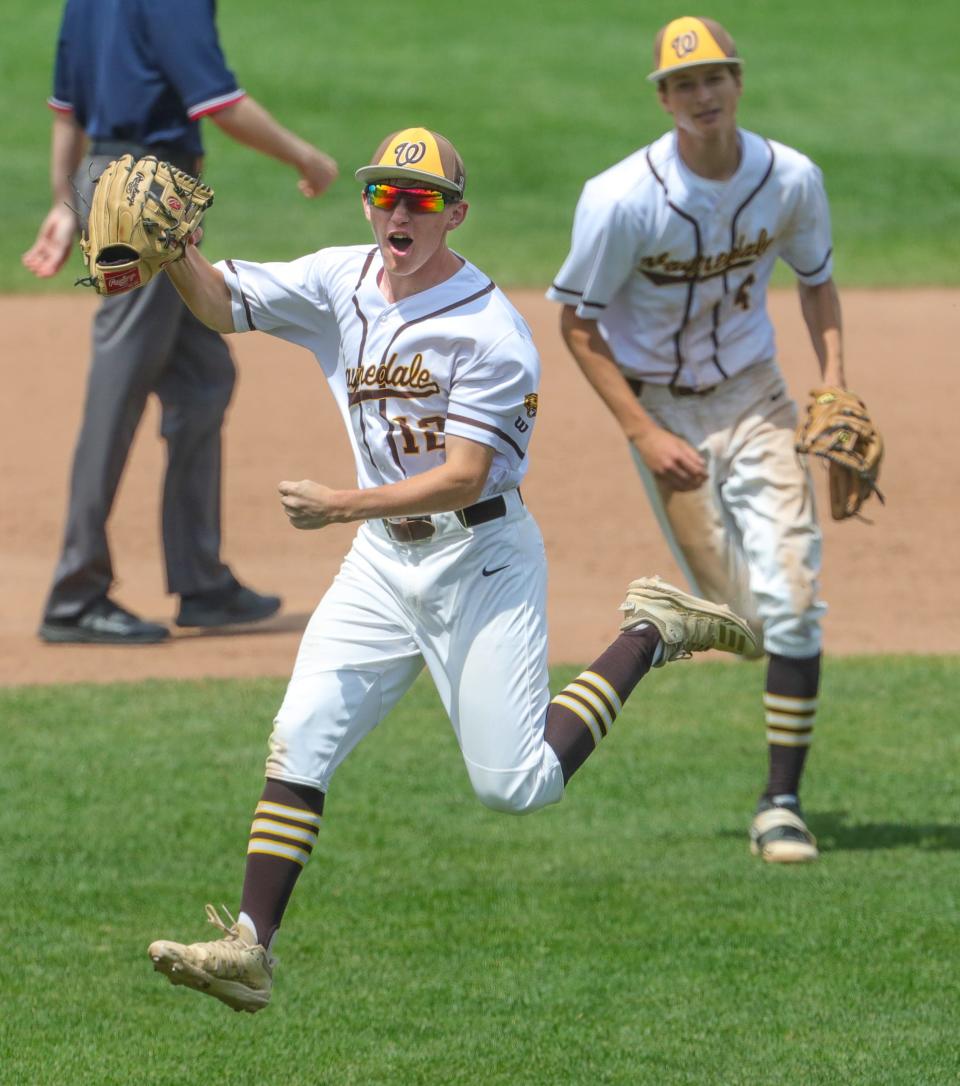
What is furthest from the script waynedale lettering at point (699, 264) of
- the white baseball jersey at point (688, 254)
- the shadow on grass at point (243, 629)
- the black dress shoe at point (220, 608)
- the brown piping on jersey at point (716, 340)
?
the black dress shoe at point (220, 608)

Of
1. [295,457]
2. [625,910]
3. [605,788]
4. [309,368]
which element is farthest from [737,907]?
[309,368]

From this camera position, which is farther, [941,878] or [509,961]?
[941,878]

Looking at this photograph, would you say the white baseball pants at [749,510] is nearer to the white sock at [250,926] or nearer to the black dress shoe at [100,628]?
the white sock at [250,926]

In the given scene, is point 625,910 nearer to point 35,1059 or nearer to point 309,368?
point 35,1059

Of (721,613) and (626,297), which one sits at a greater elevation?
(626,297)

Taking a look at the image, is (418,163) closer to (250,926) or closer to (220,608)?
(250,926)

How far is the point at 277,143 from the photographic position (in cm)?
781

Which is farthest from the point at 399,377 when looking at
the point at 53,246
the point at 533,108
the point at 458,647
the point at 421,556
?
the point at 533,108

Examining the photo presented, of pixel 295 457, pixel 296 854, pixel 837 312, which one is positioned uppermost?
pixel 837 312

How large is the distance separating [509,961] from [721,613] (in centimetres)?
107

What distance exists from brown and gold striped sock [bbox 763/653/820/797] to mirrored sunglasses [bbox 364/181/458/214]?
7.48ft

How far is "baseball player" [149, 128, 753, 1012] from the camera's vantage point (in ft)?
15.4

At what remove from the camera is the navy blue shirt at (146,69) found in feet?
26.5

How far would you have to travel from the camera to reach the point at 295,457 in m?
12.0
